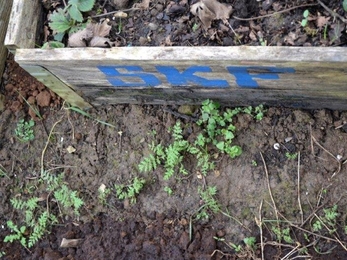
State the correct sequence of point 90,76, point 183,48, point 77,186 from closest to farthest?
point 183,48 < point 90,76 < point 77,186

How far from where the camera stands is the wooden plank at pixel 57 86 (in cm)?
296

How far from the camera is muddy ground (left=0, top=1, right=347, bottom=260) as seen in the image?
3020 millimetres

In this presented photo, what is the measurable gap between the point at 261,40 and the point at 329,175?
82 cm

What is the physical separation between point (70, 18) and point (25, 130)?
84 centimetres

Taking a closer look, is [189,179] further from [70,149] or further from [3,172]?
[3,172]

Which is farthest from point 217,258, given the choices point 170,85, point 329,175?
point 170,85

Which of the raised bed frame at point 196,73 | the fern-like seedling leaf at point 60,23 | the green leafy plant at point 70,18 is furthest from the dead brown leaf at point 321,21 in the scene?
the fern-like seedling leaf at point 60,23

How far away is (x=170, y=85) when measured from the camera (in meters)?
3.01

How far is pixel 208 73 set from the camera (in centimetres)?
280

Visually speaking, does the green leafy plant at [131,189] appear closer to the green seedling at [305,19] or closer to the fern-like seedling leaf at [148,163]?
the fern-like seedling leaf at [148,163]

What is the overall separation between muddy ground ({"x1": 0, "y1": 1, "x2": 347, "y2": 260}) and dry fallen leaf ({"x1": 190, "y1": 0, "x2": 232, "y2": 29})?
2.0 inches

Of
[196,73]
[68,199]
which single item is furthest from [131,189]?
[196,73]

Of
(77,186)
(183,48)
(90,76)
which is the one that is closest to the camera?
(183,48)

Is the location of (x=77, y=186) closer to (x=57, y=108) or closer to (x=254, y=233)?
(x=57, y=108)
